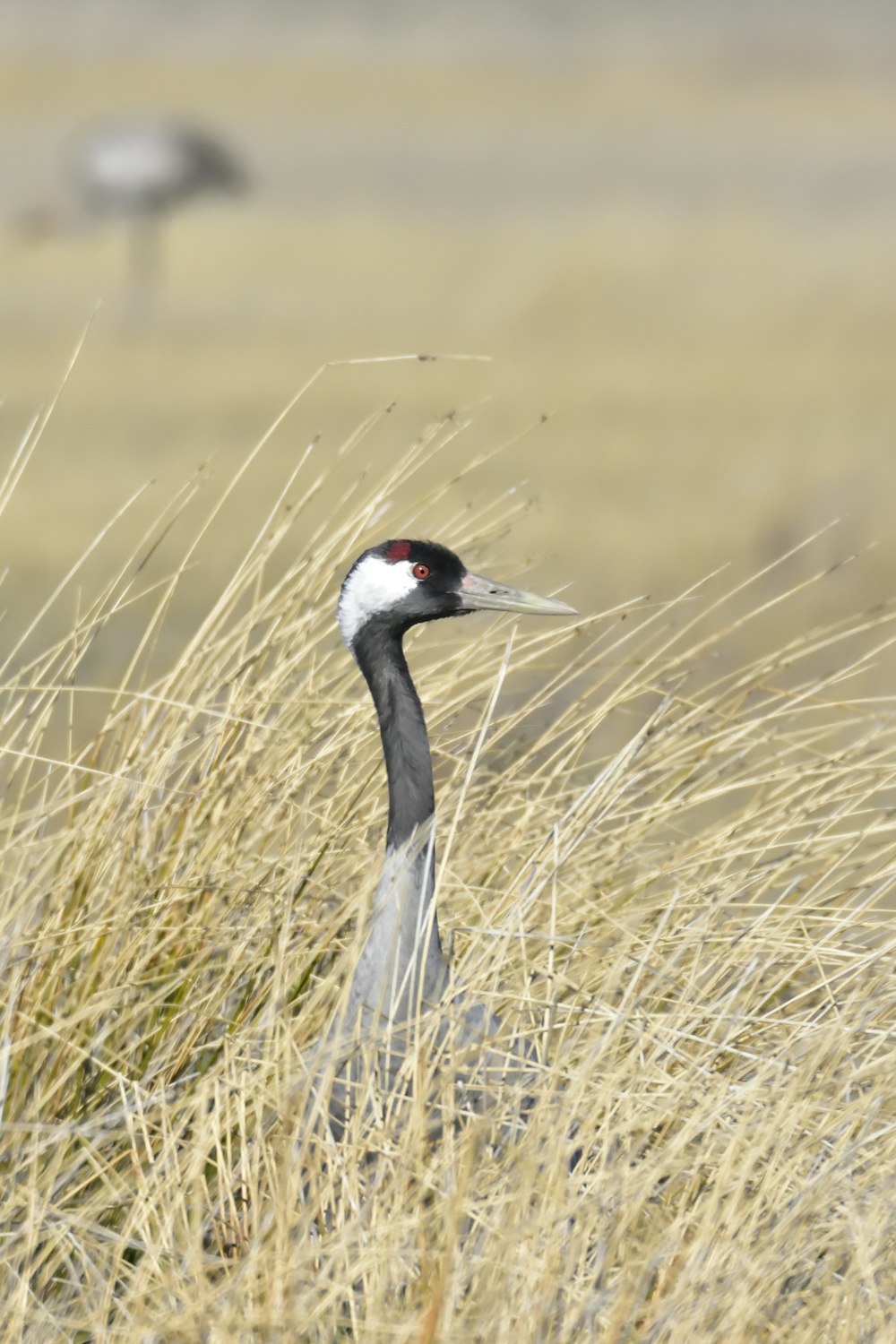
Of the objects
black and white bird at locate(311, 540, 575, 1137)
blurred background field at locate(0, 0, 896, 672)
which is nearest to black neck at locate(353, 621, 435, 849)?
black and white bird at locate(311, 540, 575, 1137)

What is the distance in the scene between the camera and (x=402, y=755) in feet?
9.32

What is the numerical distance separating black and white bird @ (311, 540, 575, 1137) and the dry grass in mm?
83

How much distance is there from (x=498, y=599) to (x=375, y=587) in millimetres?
194

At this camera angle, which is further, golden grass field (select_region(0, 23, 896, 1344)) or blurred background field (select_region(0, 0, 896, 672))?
blurred background field (select_region(0, 0, 896, 672))

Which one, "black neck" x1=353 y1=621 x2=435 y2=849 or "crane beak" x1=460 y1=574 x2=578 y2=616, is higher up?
"crane beak" x1=460 y1=574 x2=578 y2=616

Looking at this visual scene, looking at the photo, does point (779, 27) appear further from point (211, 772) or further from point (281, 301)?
point (211, 772)

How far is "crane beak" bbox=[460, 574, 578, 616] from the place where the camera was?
114 inches

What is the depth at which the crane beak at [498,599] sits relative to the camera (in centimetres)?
290

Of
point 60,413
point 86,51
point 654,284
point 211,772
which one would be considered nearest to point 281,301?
point 654,284

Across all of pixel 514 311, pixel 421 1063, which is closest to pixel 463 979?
pixel 421 1063

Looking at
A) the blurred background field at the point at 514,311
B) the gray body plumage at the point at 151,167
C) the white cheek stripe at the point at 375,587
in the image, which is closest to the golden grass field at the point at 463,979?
the white cheek stripe at the point at 375,587

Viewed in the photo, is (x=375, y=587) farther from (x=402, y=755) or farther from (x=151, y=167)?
(x=151, y=167)

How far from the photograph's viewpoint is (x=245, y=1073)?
246 centimetres

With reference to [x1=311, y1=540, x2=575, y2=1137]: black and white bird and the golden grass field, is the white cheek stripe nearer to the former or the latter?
[x1=311, y1=540, x2=575, y2=1137]: black and white bird
